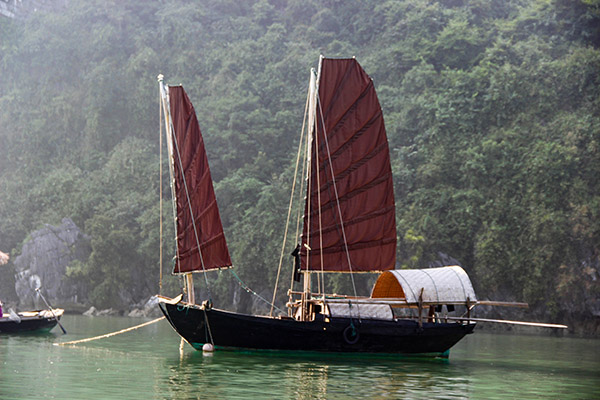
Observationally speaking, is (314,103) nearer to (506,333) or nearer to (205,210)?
(205,210)

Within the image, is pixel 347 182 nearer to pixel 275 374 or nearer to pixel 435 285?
pixel 435 285

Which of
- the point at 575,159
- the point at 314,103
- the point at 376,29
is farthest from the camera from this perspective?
the point at 376,29

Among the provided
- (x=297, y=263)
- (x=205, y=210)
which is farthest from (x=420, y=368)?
(x=205, y=210)

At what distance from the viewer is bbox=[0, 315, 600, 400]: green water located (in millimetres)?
11633

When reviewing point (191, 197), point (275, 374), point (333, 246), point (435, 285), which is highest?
point (191, 197)

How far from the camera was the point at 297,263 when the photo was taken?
729 inches

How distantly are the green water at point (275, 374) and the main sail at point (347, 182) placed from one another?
2445mm

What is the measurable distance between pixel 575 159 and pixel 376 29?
1979 cm

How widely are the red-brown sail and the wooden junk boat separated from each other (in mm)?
21

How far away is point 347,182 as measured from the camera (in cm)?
1878

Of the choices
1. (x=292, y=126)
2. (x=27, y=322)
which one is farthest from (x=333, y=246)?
(x=292, y=126)

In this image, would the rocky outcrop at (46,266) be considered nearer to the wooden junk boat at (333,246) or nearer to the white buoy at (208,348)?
the wooden junk boat at (333,246)

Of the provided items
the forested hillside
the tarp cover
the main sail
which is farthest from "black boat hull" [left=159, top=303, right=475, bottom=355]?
the forested hillside

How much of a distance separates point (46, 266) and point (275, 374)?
28.9m
